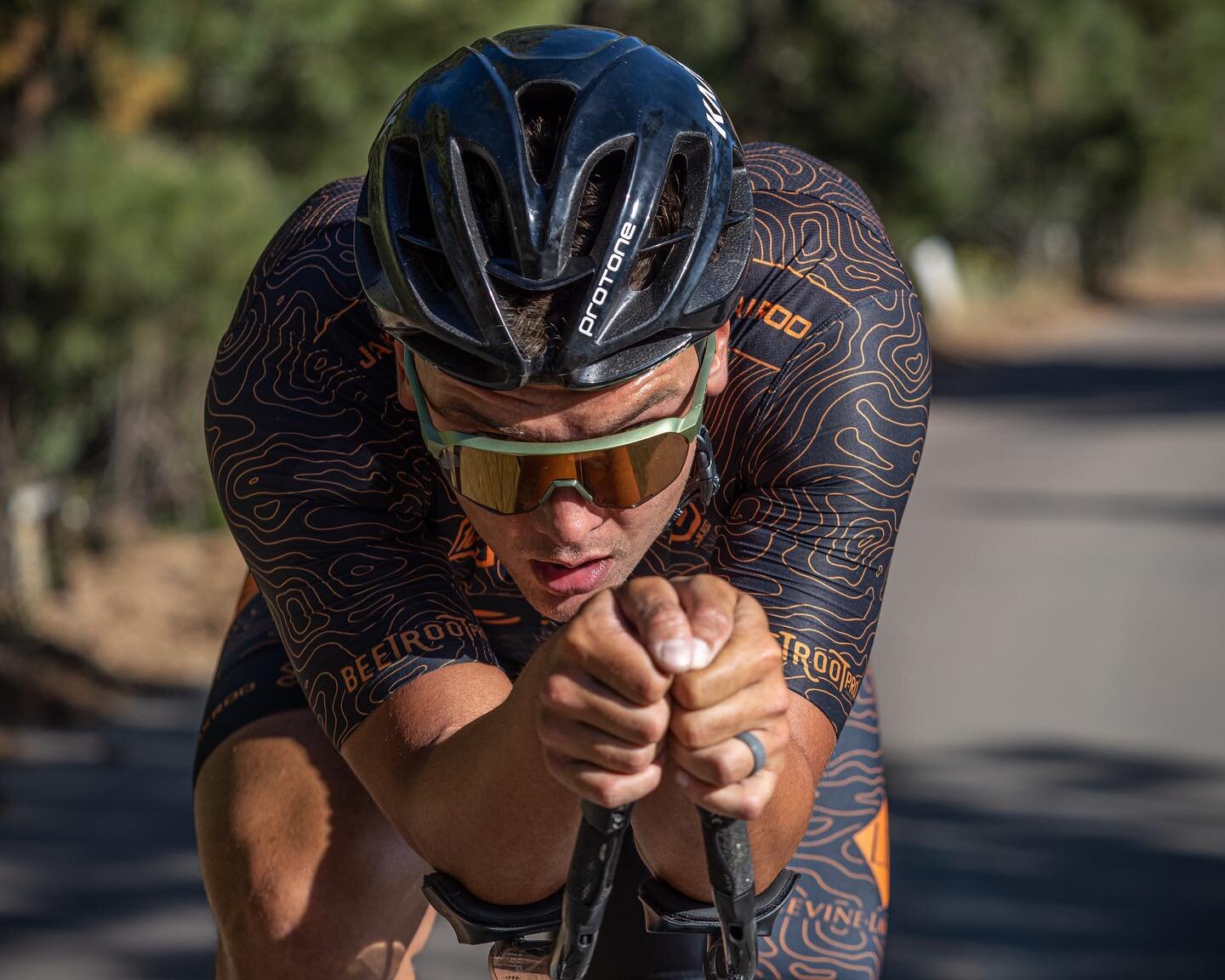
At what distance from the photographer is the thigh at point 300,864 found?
2.46 meters

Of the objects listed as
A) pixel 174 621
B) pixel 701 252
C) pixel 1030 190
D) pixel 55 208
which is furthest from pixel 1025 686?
pixel 1030 190

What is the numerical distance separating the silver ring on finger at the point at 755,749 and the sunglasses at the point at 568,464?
0.54 meters

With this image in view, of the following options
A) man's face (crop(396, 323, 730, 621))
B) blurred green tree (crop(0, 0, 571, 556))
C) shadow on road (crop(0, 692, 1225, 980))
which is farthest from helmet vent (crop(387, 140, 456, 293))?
blurred green tree (crop(0, 0, 571, 556))

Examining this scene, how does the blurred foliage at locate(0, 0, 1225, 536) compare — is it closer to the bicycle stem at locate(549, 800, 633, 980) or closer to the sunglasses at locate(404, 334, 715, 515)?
the sunglasses at locate(404, 334, 715, 515)

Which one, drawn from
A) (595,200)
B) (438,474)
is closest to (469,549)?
(438,474)

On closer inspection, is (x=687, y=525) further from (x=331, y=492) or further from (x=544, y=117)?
(x=544, y=117)

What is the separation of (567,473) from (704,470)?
0.33 meters

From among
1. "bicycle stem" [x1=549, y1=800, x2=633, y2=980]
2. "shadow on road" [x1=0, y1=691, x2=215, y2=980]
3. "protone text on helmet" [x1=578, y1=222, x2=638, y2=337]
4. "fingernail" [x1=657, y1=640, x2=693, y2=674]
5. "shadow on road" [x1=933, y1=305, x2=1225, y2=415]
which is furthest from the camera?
"shadow on road" [x1=933, y1=305, x2=1225, y2=415]

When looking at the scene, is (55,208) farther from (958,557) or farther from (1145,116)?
(1145,116)

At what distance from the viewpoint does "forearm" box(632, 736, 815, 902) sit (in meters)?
1.94

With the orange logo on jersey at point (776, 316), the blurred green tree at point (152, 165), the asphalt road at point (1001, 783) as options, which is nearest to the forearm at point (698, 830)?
the orange logo on jersey at point (776, 316)

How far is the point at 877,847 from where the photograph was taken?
110 inches

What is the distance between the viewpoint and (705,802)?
1650 millimetres

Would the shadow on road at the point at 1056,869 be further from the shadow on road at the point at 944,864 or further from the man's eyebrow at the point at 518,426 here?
the man's eyebrow at the point at 518,426
